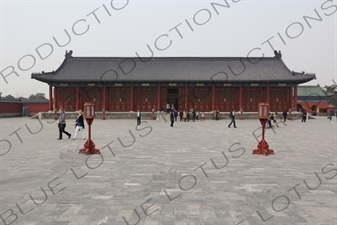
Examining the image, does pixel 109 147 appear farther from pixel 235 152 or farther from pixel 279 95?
pixel 279 95

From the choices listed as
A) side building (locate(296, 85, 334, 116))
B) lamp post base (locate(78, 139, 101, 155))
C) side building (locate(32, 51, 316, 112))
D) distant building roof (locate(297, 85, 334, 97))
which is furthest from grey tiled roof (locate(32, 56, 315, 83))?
lamp post base (locate(78, 139, 101, 155))

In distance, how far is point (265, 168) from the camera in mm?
7184

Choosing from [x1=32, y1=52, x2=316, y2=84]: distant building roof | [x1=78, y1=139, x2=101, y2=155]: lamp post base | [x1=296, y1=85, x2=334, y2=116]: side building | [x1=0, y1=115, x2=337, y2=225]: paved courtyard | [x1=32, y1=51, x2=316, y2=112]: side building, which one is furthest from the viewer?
[x1=296, y1=85, x2=334, y2=116]: side building

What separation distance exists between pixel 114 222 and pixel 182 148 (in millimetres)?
6696

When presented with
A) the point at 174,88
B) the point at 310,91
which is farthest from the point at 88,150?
the point at 310,91

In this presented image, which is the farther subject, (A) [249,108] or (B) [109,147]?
(A) [249,108]

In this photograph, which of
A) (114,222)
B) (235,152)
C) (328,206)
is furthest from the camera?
(235,152)

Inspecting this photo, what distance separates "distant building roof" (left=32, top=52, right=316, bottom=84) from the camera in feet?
114

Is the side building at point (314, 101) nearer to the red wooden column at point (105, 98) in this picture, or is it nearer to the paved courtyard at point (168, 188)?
the red wooden column at point (105, 98)

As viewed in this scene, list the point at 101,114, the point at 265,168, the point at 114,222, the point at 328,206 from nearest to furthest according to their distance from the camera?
the point at 114,222 → the point at 328,206 → the point at 265,168 → the point at 101,114

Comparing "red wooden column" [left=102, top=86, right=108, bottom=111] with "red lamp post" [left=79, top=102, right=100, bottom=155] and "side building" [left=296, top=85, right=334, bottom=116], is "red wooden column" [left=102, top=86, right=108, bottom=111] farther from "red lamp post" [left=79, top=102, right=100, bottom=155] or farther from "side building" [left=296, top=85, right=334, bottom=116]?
"side building" [left=296, top=85, right=334, bottom=116]

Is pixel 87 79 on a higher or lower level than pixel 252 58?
lower

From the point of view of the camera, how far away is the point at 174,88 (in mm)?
36625

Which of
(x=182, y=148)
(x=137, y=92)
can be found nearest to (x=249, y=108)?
(x=137, y=92)
